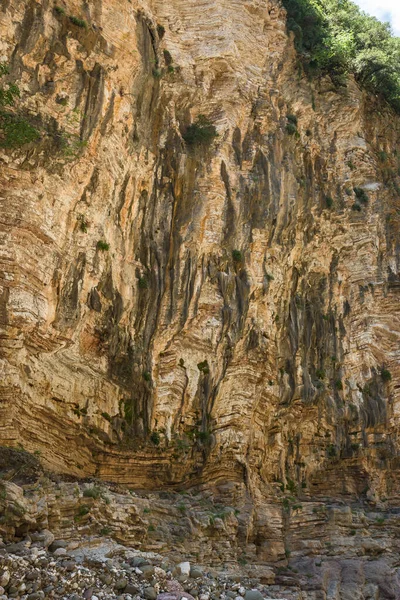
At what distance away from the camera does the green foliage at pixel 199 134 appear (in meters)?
24.1

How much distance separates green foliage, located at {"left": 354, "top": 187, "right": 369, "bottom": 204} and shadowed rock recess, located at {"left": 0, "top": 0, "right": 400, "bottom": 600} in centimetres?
10

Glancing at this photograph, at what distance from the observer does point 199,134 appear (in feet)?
79.4

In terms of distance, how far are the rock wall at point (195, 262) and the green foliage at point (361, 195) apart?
0.25 ft

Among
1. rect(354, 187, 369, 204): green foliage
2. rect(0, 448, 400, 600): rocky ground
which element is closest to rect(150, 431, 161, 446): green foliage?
rect(0, 448, 400, 600): rocky ground

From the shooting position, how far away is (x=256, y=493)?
22484 mm

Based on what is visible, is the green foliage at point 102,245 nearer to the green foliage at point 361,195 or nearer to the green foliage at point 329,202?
the green foliage at point 329,202

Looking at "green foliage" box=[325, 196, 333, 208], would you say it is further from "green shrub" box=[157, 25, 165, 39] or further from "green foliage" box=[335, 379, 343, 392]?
"green shrub" box=[157, 25, 165, 39]

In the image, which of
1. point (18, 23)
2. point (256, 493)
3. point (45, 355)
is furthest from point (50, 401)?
point (18, 23)

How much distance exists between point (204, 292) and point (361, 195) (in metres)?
10.1

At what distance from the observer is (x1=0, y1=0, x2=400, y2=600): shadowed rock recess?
1873cm

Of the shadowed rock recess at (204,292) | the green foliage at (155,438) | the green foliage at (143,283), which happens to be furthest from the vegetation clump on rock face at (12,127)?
the green foliage at (155,438)

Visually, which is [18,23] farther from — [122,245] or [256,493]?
[256,493]

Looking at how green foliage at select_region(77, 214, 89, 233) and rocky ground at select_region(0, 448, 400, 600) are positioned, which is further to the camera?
green foliage at select_region(77, 214, 89, 233)

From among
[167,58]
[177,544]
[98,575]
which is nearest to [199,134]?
[167,58]
